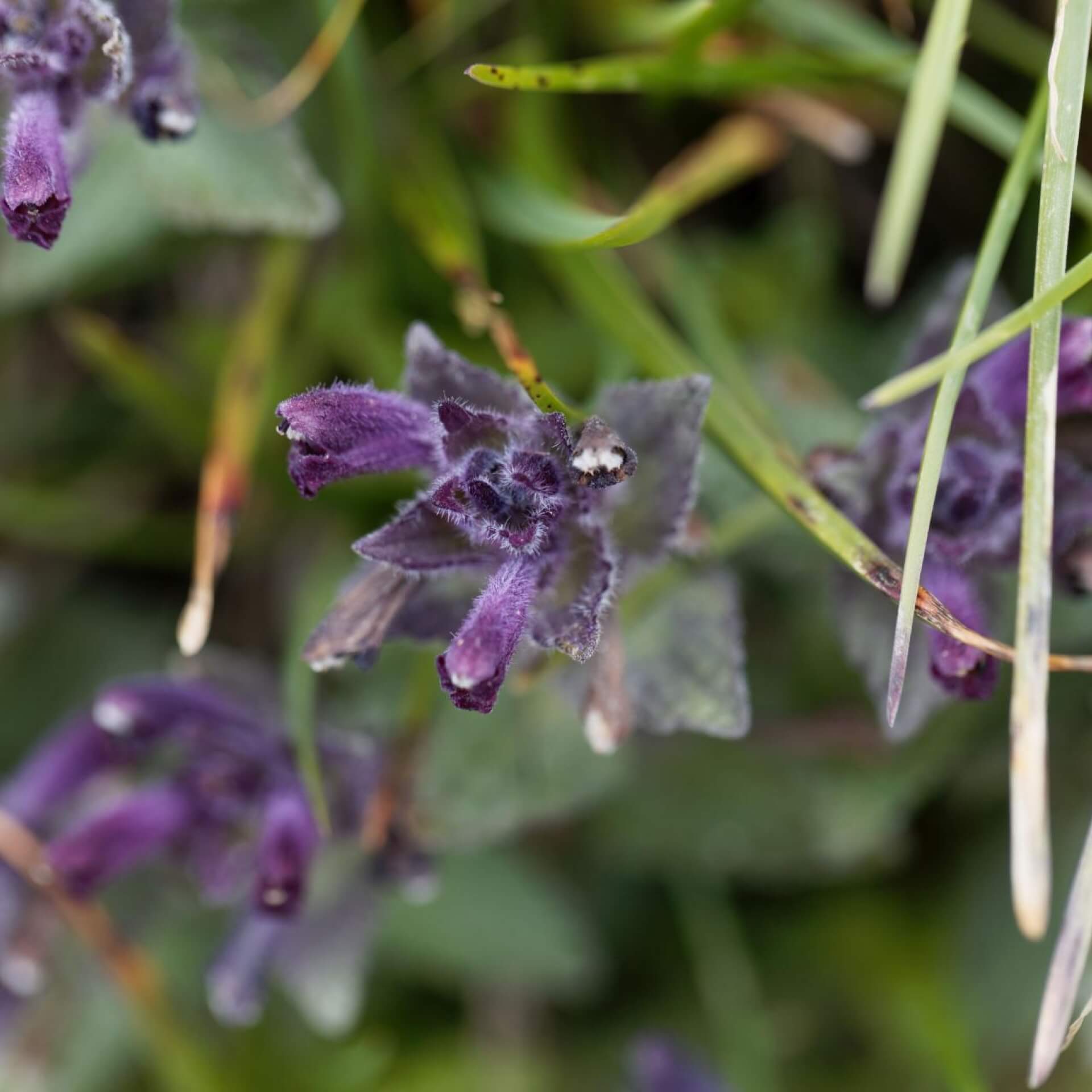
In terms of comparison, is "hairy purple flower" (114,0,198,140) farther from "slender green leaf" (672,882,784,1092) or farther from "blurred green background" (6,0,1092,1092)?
"slender green leaf" (672,882,784,1092)

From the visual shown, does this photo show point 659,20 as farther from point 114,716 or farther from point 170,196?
point 114,716

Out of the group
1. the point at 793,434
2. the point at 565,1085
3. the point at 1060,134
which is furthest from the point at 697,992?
the point at 1060,134

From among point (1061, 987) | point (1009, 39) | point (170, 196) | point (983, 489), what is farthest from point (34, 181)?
point (1009, 39)

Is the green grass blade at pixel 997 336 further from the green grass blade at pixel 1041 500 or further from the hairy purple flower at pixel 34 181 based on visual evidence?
the hairy purple flower at pixel 34 181

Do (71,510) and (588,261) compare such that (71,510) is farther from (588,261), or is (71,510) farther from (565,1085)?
(565,1085)

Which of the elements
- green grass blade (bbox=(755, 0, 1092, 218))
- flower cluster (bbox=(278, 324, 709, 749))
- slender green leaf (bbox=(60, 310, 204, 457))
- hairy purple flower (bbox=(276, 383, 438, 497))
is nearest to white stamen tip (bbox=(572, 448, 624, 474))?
flower cluster (bbox=(278, 324, 709, 749))
